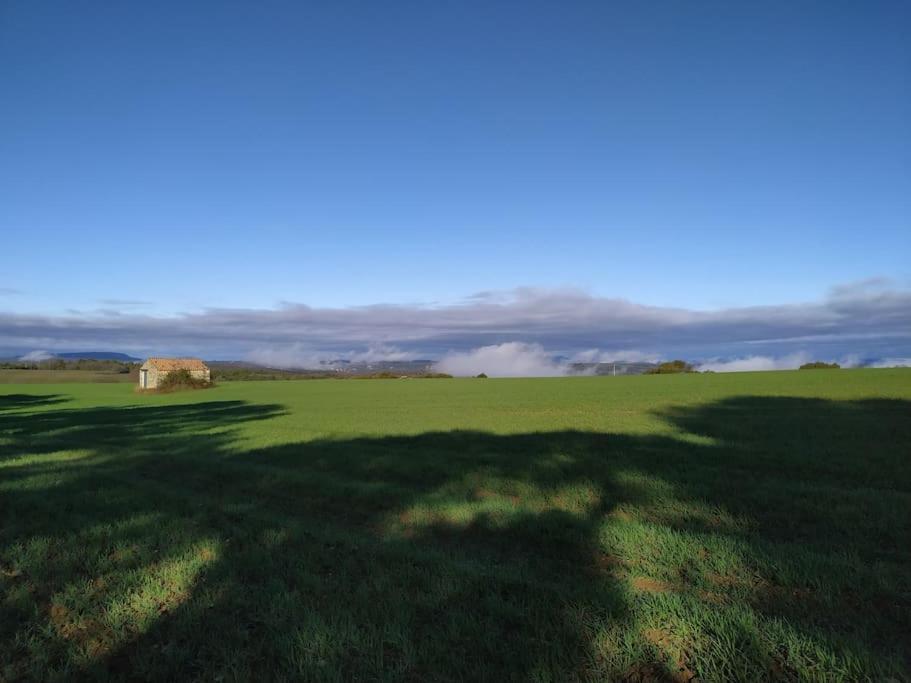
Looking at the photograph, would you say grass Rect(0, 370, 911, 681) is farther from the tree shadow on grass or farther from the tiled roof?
the tiled roof

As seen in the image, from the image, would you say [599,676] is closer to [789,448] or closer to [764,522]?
[764,522]

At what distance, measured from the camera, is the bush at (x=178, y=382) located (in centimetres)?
7897

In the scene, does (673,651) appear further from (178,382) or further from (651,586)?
(178,382)

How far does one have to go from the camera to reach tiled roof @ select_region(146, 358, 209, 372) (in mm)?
84675

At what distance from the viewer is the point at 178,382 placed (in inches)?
3137

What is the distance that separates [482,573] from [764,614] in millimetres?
2614

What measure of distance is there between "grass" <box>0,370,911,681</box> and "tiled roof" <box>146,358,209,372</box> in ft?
255

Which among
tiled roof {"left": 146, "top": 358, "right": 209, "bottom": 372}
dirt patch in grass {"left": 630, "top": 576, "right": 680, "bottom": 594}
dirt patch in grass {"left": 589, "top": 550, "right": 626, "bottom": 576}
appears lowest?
dirt patch in grass {"left": 589, "top": 550, "right": 626, "bottom": 576}

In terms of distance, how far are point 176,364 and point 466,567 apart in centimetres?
9115

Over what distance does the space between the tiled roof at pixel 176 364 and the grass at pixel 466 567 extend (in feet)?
255

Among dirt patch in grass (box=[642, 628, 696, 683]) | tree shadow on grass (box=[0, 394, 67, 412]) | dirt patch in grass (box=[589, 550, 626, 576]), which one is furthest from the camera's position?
tree shadow on grass (box=[0, 394, 67, 412])

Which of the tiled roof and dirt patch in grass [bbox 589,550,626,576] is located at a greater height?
the tiled roof

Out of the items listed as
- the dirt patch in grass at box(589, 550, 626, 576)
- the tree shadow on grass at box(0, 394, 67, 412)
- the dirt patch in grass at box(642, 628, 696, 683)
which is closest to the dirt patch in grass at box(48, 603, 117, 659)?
the dirt patch in grass at box(642, 628, 696, 683)

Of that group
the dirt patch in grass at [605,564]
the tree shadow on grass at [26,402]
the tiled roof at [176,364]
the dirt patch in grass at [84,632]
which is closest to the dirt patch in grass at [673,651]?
the dirt patch in grass at [605,564]
